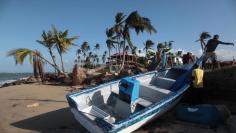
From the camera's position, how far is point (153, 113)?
7348mm

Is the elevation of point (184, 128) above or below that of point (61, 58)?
below

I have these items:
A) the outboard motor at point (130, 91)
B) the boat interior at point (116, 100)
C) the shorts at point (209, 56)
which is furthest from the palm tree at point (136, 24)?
the outboard motor at point (130, 91)

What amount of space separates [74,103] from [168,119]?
11.4 ft

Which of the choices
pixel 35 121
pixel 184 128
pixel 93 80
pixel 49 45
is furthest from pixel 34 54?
pixel 184 128

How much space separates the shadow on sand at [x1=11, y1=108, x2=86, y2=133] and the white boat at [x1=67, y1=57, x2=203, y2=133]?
105cm

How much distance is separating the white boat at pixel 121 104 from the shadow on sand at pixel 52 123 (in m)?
1.05

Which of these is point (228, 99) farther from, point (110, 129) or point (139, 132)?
point (110, 129)

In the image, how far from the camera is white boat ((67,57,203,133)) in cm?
648

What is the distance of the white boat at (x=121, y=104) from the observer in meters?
6.48

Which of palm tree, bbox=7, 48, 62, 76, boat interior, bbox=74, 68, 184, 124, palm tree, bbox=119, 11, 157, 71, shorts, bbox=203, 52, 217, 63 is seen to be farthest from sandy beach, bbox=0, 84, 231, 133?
palm tree, bbox=119, 11, 157, 71

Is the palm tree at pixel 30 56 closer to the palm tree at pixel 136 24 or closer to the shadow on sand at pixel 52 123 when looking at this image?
the palm tree at pixel 136 24

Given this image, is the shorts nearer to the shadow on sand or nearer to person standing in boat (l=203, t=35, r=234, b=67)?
A: person standing in boat (l=203, t=35, r=234, b=67)

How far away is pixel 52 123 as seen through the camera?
8711 mm

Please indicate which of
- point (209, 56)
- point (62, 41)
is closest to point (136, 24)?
point (62, 41)
